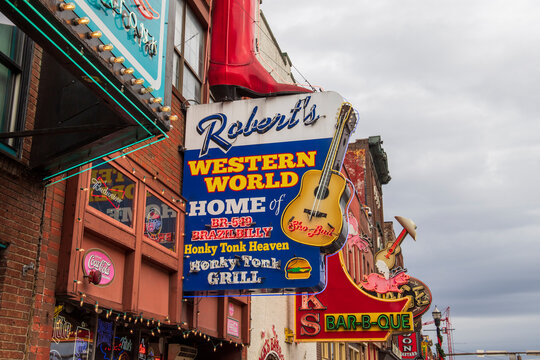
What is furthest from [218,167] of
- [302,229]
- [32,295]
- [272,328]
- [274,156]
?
[272,328]

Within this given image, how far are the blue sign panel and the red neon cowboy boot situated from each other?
4.79 meters

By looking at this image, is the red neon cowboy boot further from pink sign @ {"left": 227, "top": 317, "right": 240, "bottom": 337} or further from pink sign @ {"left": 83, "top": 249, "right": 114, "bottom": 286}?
pink sign @ {"left": 83, "top": 249, "right": 114, "bottom": 286}

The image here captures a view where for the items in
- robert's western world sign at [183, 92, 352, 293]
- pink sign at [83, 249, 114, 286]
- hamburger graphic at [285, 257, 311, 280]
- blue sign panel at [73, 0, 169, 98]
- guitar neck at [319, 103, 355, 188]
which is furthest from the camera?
guitar neck at [319, 103, 355, 188]

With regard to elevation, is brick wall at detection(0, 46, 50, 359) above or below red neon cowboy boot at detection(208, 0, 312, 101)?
below

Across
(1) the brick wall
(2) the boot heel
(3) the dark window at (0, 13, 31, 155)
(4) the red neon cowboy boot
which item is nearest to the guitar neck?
(4) the red neon cowboy boot

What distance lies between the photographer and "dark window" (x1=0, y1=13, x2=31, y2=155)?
690 centimetres

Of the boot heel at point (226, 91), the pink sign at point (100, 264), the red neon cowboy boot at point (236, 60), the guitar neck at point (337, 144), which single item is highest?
the red neon cowboy boot at point (236, 60)

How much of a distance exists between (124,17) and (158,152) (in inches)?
181

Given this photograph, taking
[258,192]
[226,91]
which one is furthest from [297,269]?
[226,91]

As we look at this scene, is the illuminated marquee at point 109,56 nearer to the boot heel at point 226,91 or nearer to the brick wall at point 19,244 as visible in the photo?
the brick wall at point 19,244

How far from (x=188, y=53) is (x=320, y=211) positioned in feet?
16.0

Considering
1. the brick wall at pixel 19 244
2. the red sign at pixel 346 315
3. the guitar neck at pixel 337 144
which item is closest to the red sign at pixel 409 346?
the red sign at pixel 346 315

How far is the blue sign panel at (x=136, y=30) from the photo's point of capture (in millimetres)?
5516

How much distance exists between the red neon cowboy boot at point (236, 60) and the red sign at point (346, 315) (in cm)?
697
